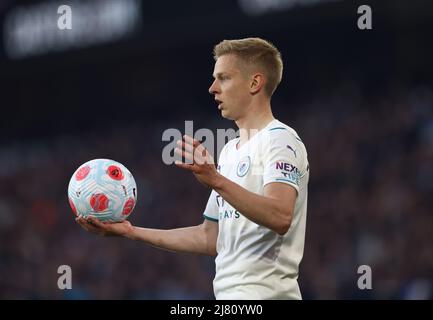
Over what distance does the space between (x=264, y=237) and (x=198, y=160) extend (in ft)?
2.03

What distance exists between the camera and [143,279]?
1260 centimetres

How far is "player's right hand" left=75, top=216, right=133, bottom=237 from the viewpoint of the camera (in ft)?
15.5

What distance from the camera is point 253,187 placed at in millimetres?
4500

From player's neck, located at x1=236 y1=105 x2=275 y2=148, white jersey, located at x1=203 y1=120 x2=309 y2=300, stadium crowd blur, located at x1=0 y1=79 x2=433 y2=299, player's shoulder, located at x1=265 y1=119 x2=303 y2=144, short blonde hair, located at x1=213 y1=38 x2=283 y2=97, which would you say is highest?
stadium crowd blur, located at x1=0 y1=79 x2=433 y2=299

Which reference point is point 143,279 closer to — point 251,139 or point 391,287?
point 391,287

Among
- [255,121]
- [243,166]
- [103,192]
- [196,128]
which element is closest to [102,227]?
[103,192]

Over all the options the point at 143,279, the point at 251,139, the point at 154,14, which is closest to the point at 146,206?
the point at 143,279

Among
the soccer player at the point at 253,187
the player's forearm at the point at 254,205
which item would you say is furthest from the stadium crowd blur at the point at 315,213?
the player's forearm at the point at 254,205

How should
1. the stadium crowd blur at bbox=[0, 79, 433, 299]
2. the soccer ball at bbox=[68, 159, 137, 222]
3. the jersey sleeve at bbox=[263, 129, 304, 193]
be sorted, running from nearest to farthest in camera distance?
the jersey sleeve at bbox=[263, 129, 304, 193] → the soccer ball at bbox=[68, 159, 137, 222] → the stadium crowd blur at bbox=[0, 79, 433, 299]

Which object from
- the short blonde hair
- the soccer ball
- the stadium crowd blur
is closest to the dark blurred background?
the stadium crowd blur

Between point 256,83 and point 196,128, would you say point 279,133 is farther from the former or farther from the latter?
point 196,128

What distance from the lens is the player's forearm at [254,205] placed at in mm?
4117

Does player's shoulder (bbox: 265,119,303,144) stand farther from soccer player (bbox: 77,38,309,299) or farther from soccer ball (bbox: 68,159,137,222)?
soccer ball (bbox: 68,159,137,222)

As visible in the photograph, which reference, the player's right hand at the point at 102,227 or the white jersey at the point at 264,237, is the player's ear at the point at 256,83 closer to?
the white jersey at the point at 264,237
